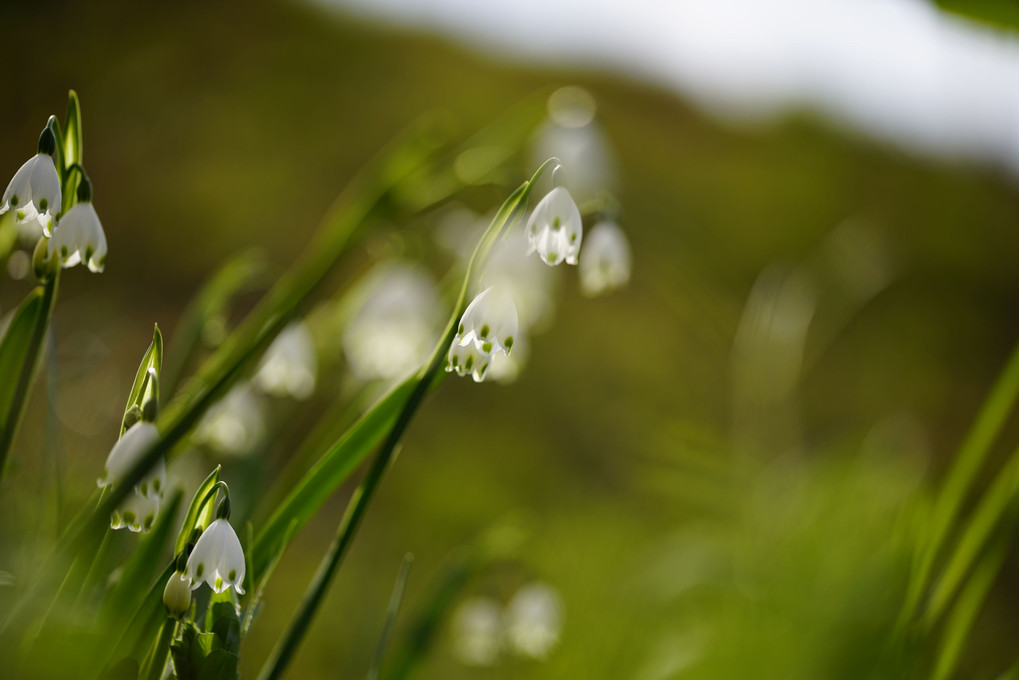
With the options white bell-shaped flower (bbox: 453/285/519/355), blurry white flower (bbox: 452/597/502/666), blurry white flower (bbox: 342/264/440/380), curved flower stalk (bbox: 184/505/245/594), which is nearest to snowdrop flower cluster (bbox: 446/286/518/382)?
white bell-shaped flower (bbox: 453/285/519/355)

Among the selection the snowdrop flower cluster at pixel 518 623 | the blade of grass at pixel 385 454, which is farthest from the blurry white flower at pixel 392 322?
the blade of grass at pixel 385 454

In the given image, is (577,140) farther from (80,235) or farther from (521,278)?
(80,235)

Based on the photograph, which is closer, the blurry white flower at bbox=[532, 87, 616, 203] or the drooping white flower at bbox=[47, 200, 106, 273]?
the drooping white flower at bbox=[47, 200, 106, 273]

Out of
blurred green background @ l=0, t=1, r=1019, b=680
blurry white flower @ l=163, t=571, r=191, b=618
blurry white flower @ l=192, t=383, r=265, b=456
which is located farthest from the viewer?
blurred green background @ l=0, t=1, r=1019, b=680

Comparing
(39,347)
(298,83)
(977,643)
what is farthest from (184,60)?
(977,643)

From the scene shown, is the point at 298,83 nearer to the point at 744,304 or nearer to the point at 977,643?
the point at 744,304

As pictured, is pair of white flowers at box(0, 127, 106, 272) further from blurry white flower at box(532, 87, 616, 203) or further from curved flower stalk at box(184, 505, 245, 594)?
blurry white flower at box(532, 87, 616, 203)
